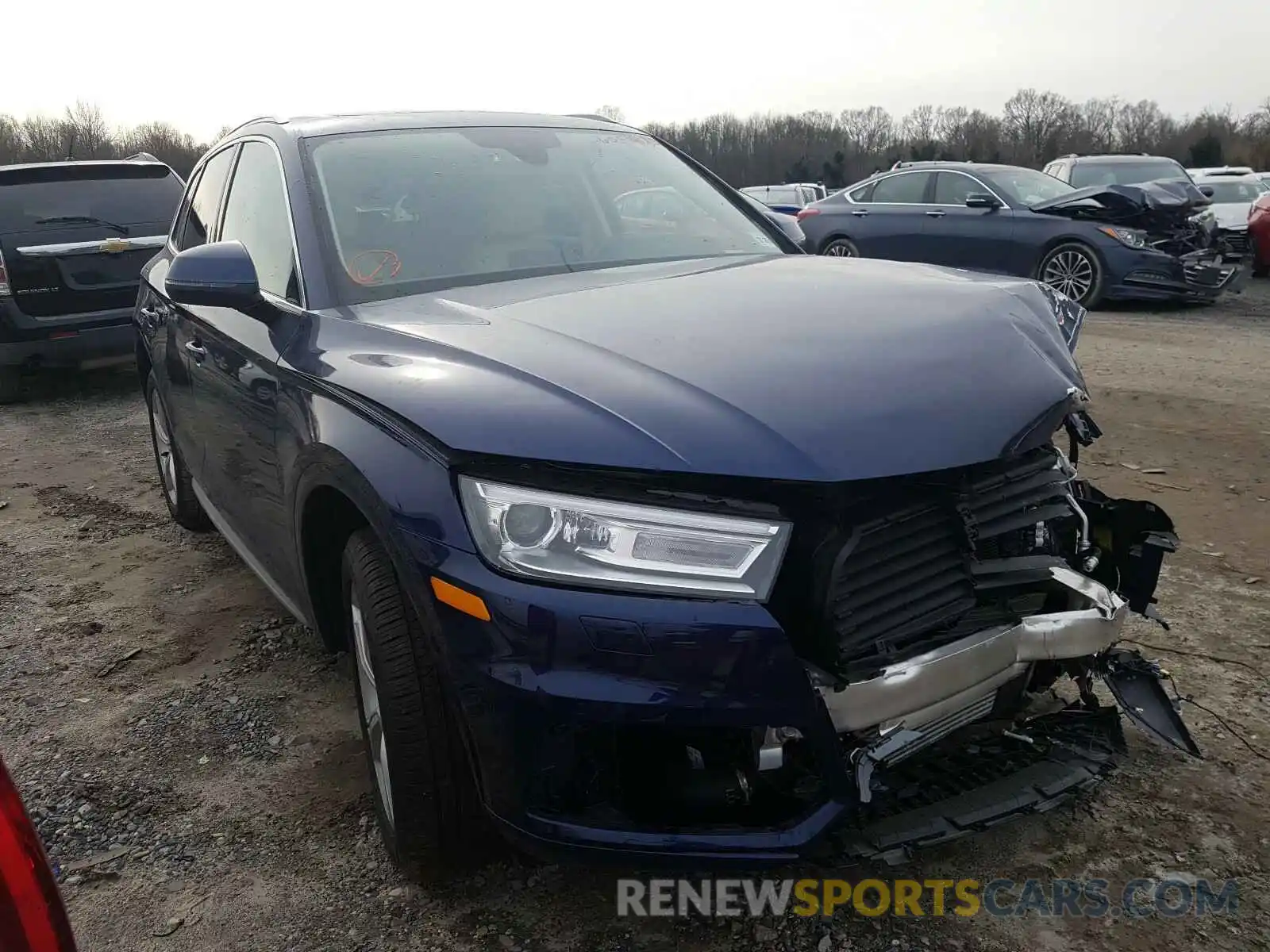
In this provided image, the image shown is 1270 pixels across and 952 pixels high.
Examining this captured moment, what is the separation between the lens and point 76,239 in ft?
23.5

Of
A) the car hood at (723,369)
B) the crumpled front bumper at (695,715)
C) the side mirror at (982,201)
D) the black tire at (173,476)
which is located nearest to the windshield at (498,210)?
the car hood at (723,369)

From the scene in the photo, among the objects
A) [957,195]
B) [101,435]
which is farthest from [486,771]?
[957,195]

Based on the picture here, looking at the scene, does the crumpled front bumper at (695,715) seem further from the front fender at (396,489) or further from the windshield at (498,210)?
the windshield at (498,210)

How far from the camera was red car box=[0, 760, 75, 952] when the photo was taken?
1.03 meters

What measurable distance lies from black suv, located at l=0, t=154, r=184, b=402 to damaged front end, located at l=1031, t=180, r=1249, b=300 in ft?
27.8

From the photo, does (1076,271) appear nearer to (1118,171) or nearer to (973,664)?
(1118,171)

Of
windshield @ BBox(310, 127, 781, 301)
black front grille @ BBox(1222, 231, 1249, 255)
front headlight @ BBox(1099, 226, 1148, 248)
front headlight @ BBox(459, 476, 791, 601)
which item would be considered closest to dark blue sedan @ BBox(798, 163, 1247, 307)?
front headlight @ BBox(1099, 226, 1148, 248)

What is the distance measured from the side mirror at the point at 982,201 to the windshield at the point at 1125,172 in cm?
191

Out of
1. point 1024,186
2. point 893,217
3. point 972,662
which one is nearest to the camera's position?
point 972,662

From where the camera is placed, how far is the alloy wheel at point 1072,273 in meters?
10.1

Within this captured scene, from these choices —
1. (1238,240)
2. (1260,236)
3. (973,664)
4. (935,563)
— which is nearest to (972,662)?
(973,664)

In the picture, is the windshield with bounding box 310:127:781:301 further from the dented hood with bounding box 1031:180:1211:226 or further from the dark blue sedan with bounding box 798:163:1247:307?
the dented hood with bounding box 1031:180:1211:226

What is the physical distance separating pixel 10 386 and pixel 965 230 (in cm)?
930

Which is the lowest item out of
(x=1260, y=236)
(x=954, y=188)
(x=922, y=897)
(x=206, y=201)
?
(x=922, y=897)
